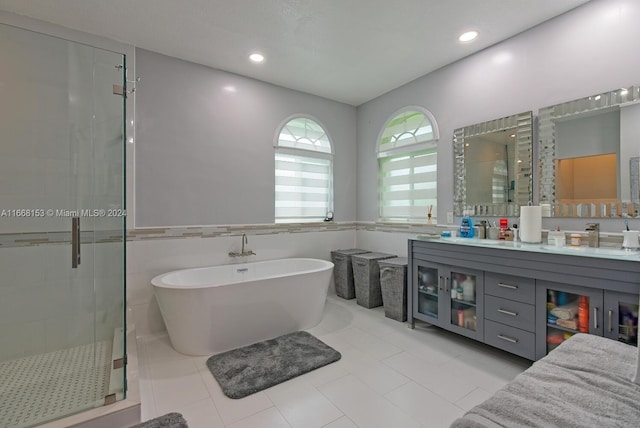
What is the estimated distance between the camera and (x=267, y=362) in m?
2.37

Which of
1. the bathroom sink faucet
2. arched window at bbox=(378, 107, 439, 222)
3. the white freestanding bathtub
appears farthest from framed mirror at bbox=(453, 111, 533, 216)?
the white freestanding bathtub

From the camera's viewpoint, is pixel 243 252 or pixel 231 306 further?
pixel 243 252

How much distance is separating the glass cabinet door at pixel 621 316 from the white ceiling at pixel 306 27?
221 centimetres

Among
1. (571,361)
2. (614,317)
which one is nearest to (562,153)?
(614,317)

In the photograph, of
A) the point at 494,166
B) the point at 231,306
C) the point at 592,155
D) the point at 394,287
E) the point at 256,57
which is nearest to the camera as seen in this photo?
the point at 592,155

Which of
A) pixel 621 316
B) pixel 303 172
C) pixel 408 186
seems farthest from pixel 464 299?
pixel 303 172

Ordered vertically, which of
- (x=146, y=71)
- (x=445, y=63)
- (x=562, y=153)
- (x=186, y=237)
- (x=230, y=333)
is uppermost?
(x=445, y=63)

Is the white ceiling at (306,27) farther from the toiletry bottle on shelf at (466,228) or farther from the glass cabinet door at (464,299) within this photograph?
the glass cabinet door at (464,299)

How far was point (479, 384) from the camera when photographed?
6.85 ft

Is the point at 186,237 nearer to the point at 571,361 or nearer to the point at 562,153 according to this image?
the point at 571,361

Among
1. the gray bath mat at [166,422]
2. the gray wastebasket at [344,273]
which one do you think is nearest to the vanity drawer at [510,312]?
the gray wastebasket at [344,273]

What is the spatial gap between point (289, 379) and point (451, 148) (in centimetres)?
284

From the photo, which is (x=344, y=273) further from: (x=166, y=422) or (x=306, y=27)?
(x=306, y=27)

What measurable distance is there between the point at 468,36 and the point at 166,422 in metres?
3.81
